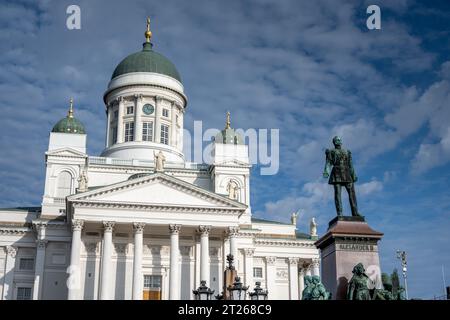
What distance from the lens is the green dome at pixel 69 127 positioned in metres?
57.5

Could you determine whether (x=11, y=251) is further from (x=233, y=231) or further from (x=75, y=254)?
(x=233, y=231)

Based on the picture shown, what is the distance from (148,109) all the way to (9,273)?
21.9 metres

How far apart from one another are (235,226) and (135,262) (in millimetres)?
8580

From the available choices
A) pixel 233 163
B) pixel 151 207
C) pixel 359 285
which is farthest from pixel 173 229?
pixel 359 285

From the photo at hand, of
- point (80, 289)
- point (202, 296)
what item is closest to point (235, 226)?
point (80, 289)

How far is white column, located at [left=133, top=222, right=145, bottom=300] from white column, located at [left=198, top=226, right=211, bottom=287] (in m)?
4.79

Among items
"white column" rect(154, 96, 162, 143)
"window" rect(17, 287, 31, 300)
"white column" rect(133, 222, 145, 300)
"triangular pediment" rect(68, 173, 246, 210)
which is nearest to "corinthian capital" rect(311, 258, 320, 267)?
"triangular pediment" rect(68, 173, 246, 210)

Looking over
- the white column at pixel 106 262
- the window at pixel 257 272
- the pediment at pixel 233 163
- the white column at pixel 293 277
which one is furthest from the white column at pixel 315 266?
the white column at pixel 106 262

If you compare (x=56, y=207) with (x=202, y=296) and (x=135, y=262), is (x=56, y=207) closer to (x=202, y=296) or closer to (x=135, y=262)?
(x=135, y=262)

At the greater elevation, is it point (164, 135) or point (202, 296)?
point (164, 135)

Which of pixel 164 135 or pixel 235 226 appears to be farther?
pixel 164 135
